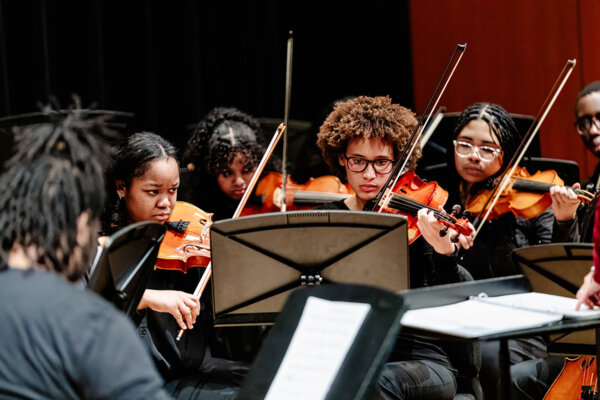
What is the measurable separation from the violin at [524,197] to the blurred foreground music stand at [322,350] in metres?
1.30

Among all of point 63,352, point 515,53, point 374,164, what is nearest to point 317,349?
point 63,352

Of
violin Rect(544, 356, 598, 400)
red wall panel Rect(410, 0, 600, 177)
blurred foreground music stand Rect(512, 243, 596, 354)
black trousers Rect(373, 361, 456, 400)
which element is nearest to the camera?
blurred foreground music stand Rect(512, 243, 596, 354)

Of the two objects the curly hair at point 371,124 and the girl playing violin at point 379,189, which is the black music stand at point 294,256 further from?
the curly hair at point 371,124

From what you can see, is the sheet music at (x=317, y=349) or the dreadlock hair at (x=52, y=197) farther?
the sheet music at (x=317, y=349)

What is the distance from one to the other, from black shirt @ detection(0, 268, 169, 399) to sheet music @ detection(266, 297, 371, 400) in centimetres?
32

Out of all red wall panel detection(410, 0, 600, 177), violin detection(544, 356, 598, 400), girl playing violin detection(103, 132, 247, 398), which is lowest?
violin detection(544, 356, 598, 400)

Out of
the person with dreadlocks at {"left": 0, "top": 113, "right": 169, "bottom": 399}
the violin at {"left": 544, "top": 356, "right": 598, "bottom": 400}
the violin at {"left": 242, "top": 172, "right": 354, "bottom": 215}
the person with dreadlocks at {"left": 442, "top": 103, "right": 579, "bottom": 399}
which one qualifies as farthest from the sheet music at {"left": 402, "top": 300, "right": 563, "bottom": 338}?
the violin at {"left": 242, "top": 172, "right": 354, "bottom": 215}

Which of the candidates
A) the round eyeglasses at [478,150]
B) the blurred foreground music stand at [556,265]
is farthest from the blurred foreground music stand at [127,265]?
the round eyeglasses at [478,150]

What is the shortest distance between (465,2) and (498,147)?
151 centimetres

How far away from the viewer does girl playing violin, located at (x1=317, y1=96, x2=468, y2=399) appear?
6.48ft

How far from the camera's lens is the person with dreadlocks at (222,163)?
286cm

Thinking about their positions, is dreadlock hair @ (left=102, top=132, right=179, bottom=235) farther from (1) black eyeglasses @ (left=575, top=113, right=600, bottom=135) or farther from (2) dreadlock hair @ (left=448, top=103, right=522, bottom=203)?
(1) black eyeglasses @ (left=575, top=113, right=600, bottom=135)

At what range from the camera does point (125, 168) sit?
229 centimetres

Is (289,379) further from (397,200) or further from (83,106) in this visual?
(83,106)
